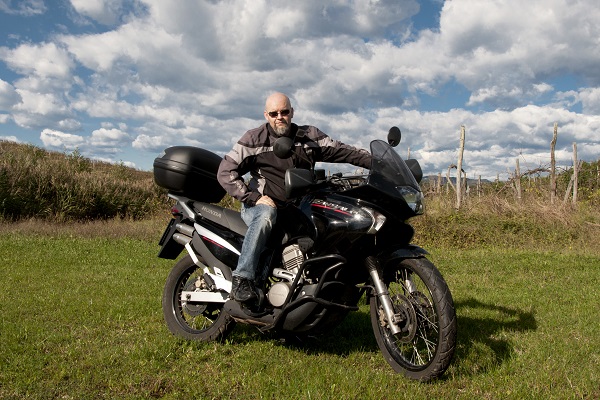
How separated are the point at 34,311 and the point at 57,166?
16873 mm

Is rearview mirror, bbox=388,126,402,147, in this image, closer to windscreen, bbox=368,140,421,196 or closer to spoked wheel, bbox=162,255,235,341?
windscreen, bbox=368,140,421,196

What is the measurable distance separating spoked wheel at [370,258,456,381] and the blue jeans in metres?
0.97

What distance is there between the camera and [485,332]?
17.1 feet

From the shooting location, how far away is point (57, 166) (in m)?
21.4

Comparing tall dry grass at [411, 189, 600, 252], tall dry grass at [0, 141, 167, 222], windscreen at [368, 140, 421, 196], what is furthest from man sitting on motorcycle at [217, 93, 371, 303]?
tall dry grass at [0, 141, 167, 222]

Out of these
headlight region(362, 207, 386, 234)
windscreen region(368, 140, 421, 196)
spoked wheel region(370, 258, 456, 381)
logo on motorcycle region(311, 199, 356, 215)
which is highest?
windscreen region(368, 140, 421, 196)

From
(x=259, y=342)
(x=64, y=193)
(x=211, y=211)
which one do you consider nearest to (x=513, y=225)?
(x=259, y=342)

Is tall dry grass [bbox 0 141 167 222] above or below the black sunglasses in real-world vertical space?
below

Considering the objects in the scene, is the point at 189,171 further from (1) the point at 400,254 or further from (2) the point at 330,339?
(1) the point at 400,254

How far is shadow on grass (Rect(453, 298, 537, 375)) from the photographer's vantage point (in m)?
4.27

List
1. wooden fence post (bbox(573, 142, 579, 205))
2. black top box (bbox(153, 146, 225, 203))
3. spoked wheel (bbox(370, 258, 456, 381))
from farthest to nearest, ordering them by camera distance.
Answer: wooden fence post (bbox(573, 142, 579, 205)) < black top box (bbox(153, 146, 225, 203)) < spoked wheel (bbox(370, 258, 456, 381))

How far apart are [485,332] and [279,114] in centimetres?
283

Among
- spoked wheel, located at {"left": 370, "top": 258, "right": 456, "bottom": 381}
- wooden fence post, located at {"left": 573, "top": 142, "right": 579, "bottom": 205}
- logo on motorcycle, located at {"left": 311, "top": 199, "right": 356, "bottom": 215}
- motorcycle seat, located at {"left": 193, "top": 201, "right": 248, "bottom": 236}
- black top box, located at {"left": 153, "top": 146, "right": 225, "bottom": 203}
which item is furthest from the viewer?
wooden fence post, located at {"left": 573, "top": 142, "right": 579, "bottom": 205}

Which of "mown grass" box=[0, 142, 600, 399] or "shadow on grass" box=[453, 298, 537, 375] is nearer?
"mown grass" box=[0, 142, 600, 399]
